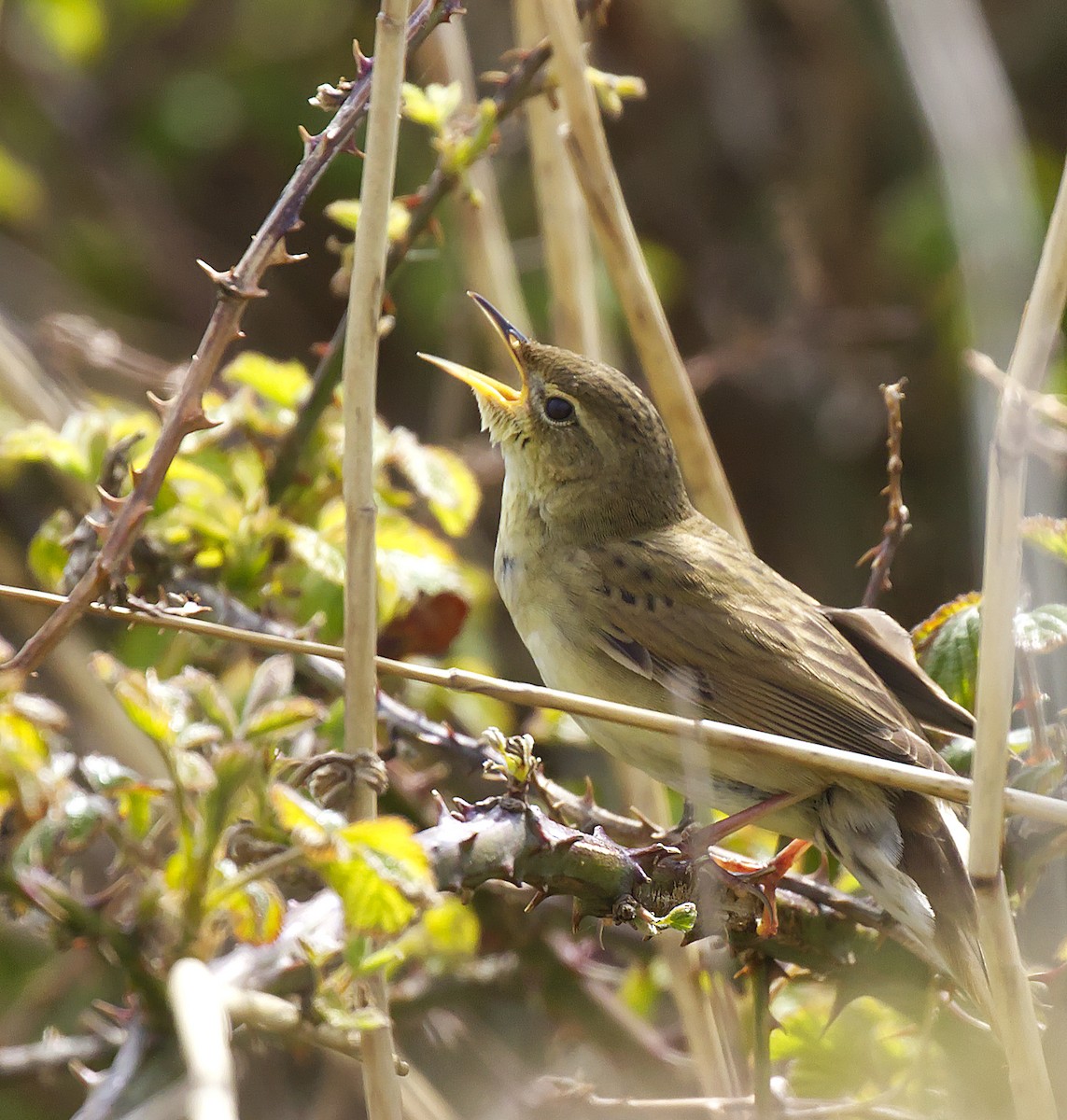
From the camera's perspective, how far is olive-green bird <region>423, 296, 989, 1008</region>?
2477 mm

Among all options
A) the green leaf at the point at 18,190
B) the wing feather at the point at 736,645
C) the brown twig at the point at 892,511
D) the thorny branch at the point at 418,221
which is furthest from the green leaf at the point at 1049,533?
the green leaf at the point at 18,190

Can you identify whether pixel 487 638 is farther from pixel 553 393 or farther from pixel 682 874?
pixel 682 874

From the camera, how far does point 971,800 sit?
1686 millimetres

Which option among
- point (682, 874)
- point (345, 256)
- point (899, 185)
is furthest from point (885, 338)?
point (682, 874)

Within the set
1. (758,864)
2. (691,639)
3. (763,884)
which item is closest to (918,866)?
(758,864)

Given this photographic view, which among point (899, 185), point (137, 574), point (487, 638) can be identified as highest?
point (899, 185)

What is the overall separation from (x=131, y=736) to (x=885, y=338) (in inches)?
118

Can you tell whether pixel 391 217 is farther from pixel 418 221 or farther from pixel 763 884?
pixel 763 884

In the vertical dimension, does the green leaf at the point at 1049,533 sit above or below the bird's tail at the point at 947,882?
above

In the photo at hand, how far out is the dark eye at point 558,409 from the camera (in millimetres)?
3004

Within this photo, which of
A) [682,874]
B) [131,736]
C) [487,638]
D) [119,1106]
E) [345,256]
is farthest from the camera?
[487,638]

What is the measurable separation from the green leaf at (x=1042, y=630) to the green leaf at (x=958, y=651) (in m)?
0.15

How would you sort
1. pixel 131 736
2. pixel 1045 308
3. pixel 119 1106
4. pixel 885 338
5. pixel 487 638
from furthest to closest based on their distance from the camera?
pixel 885 338 → pixel 487 638 → pixel 131 736 → pixel 119 1106 → pixel 1045 308

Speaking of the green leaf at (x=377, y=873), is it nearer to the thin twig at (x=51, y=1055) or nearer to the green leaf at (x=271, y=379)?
the thin twig at (x=51, y=1055)
